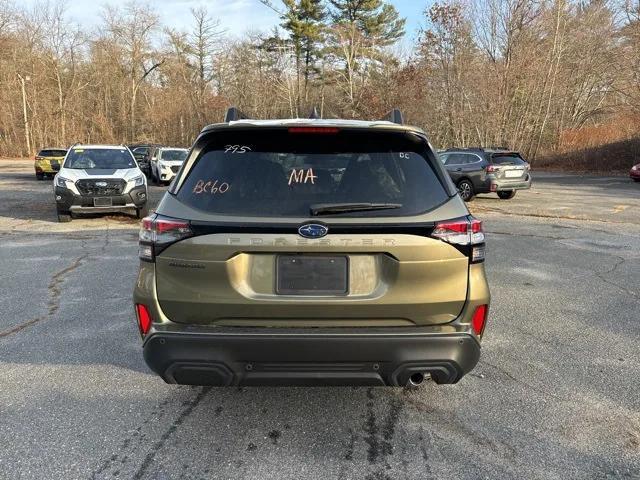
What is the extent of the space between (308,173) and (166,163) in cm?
2005

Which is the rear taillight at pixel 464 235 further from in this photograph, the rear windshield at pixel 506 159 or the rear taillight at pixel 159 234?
the rear windshield at pixel 506 159

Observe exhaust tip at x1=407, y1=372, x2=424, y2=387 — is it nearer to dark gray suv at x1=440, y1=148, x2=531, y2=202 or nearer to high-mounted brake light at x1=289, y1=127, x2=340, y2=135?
high-mounted brake light at x1=289, y1=127, x2=340, y2=135

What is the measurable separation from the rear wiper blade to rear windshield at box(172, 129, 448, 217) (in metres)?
0.02

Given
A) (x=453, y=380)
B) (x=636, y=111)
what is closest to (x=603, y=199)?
(x=453, y=380)

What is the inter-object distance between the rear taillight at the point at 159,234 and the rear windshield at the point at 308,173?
0.47 ft

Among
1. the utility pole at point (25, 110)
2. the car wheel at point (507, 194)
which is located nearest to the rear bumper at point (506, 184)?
the car wheel at point (507, 194)

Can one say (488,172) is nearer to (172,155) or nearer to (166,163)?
(166,163)

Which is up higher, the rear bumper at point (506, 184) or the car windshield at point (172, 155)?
the car windshield at point (172, 155)

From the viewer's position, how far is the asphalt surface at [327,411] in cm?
260

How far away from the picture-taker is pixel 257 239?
249 centimetres

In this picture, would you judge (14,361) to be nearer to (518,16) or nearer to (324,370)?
(324,370)

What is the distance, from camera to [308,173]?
8.83 feet

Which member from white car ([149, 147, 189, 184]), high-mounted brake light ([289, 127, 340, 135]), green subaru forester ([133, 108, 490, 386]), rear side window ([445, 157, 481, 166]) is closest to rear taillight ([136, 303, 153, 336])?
green subaru forester ([133, 108, 490, 386])

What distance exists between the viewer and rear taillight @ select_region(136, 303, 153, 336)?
2.63 metres
